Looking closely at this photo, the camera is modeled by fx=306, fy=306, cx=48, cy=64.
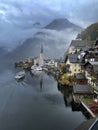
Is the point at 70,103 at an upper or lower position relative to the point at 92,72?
lower

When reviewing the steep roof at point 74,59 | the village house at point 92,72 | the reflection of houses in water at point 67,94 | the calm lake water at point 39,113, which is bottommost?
the calm lake water at point 39,113

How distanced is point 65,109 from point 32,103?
866cm

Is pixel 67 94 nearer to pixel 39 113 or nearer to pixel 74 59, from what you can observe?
pixel 39 113

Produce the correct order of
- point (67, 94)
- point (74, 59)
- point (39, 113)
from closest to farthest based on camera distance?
point (39, 113) < point (67, 94) < point (74, 59)

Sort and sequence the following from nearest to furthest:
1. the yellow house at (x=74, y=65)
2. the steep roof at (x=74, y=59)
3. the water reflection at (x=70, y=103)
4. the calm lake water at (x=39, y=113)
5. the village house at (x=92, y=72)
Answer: the calm lake water at (x=39, y=113)
the water reflection at (x=70, y=103)
the village house at (x=92, y=72)
the yellow house at (x=74, y=65)
the steep roof at (x=74, y=59)

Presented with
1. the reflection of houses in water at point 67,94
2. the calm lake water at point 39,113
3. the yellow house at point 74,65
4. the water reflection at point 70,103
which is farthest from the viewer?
the yellow house at point 74,65

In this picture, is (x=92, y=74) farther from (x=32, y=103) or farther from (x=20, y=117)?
(x=20, y=117)

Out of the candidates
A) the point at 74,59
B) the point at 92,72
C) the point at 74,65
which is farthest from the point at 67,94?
the point at 74,59

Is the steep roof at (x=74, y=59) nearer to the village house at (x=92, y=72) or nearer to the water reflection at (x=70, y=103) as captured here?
the water reflection at (x=70, y=103)

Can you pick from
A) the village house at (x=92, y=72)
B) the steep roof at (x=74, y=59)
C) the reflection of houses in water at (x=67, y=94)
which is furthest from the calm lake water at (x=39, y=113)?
the steep roof at (x=74, y=59)

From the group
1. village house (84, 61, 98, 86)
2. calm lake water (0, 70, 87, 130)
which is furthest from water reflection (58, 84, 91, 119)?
village house (84, 61, 98, 86)

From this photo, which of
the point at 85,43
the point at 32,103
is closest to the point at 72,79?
the point at 32,103

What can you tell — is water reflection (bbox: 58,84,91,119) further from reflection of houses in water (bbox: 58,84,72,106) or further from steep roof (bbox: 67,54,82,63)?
steep roof (bbox: 67,54,82,63)

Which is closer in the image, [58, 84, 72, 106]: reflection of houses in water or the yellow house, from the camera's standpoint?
[58, 84, 72, 106]: reflection of houses in water
